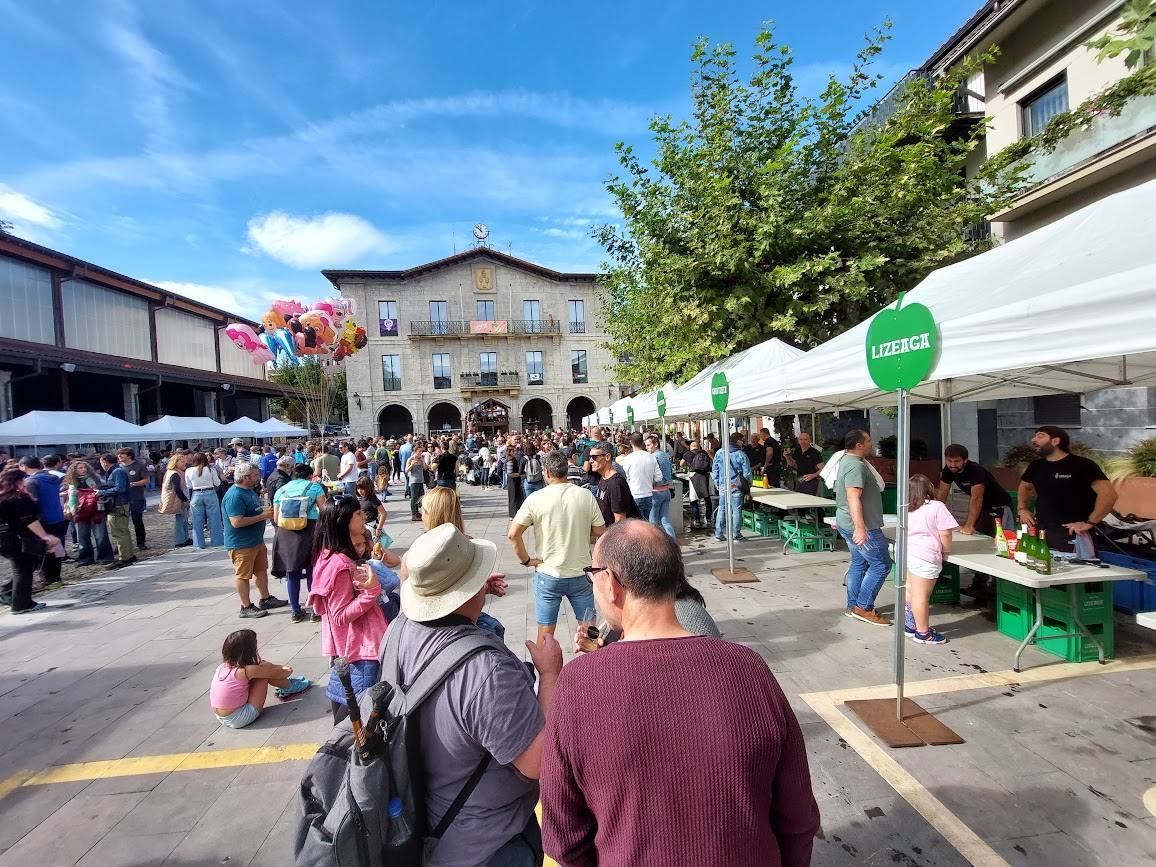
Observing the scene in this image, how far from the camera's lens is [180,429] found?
60.1 feet

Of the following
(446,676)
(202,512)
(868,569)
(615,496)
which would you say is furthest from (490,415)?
(446,676)

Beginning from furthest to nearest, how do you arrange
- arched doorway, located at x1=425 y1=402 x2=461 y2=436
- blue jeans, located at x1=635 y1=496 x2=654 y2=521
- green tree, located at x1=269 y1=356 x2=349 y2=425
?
arched doorway, located at x1=425 y1=402 x2=461 y2=436 → green tree, located at x1=269 y1=356 x2=349 y2=425 → blue jeans, located at x1=635 y1=496 x2=654 y2=521

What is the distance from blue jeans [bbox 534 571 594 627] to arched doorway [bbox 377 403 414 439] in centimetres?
3394

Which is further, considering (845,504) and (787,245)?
(787,245)

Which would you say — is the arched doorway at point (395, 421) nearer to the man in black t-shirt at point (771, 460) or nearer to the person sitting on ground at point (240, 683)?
the man in black t-shirt at point (771, 460)

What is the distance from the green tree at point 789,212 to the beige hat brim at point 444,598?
7.97 metres

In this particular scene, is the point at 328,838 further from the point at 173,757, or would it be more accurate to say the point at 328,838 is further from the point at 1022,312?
the point at 1022,312

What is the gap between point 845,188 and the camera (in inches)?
338

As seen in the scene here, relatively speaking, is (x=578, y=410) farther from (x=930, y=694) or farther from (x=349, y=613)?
(x=349, y=613)

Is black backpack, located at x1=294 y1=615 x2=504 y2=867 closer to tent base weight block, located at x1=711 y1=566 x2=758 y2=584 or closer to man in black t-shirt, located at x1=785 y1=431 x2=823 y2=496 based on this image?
tent base weight block, located at x1=711 y1=566 x2=758 y2=584

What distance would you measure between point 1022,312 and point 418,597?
9.94ft

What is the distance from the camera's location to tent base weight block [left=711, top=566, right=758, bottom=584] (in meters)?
6.34

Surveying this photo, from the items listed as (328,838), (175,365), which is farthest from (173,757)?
(175,365)

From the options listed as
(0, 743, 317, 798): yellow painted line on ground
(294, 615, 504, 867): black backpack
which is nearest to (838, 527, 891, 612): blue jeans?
(294, 615, 504, 867): black backpack
